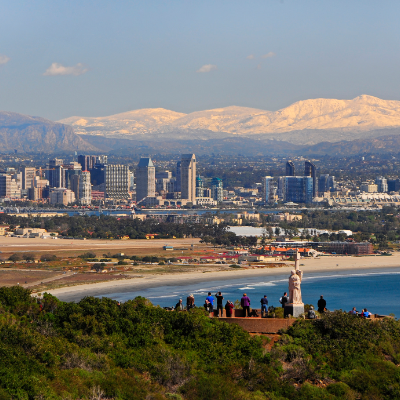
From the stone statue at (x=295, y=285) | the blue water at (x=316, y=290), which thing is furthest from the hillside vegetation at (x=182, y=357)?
Answer: the blue water at (x=316, y=290)

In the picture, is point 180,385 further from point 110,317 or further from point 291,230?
point 291,230

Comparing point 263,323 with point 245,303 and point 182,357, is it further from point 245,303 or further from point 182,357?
point 182,357

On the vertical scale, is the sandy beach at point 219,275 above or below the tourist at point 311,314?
below

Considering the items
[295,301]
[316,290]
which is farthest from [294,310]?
[316,290]

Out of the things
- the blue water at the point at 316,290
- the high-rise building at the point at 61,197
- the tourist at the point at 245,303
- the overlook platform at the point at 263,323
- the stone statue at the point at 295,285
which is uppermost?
the stone statue at the point at 295,285

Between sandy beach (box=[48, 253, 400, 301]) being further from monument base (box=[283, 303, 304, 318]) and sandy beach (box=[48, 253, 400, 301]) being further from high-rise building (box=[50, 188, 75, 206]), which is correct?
high-rise building (box=[50, 188, 75, 206])

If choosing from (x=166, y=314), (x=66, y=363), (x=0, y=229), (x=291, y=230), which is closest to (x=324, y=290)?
(x=166, y=314)

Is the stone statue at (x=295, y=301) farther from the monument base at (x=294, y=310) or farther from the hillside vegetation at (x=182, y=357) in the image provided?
the hillside vegetation at (x=182, y=357)

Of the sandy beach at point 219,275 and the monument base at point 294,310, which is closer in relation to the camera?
the monument base at point 294,310
